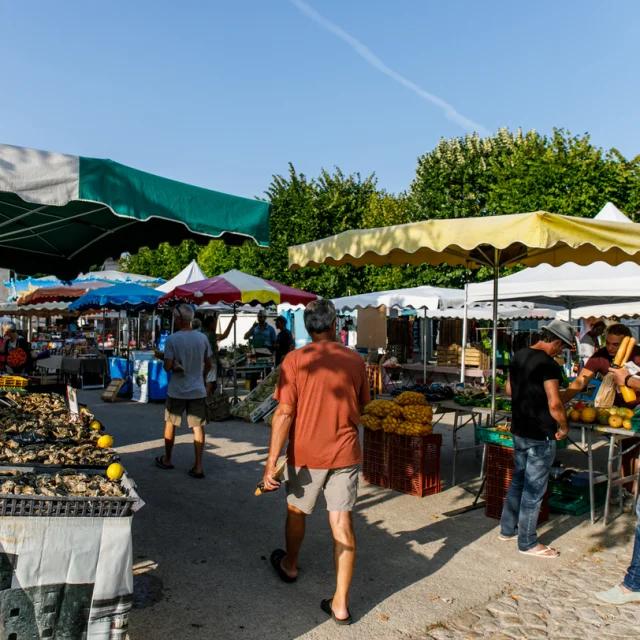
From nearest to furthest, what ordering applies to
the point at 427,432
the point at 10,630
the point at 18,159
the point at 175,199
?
the point at 10,630
the point at 18,159
the point at 175,199
the point at 427,432

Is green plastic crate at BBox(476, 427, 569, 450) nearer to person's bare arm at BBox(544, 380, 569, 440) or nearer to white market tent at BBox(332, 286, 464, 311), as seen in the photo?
person's bare arm at BBox(544, 380, 569, 440)

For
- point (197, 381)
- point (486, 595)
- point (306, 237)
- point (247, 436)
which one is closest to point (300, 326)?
point (306, 237)

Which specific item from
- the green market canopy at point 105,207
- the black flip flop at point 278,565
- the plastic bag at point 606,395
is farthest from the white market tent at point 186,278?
the black flip flop at point 278,565

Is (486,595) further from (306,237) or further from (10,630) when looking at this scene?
(306,237)

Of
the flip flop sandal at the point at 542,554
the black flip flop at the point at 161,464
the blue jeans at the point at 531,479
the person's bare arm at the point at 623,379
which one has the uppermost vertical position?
the person's bare arm at the point at 623,379

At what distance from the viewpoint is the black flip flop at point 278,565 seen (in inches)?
157

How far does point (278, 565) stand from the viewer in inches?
Result: 160

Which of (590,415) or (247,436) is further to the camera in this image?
(247,436)

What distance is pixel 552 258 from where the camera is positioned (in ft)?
20.7

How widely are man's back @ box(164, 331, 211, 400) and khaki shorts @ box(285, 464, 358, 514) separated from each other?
3.06m

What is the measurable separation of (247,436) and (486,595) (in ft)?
19.0

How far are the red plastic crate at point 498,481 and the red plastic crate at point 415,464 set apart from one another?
2.16 ft

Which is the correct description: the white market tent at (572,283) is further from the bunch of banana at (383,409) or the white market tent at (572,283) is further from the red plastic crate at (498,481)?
the red plastic crate at (498,481)

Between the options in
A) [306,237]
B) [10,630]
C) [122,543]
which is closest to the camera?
[10,630]
